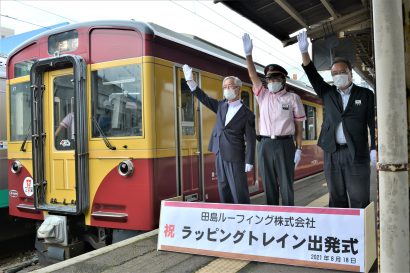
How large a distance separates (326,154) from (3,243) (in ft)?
20.8

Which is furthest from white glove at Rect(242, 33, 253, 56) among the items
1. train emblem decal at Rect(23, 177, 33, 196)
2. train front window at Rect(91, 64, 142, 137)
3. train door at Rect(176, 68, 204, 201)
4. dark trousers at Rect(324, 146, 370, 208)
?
train emblem decal at Rect(23, 177, 33, 196)

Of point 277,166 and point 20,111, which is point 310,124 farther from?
point 20,111

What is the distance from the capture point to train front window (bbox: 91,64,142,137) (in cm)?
488

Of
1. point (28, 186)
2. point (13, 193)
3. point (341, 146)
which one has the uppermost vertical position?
point (341, 146)

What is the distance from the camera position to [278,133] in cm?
431

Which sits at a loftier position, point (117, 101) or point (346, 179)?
point (117, 101)

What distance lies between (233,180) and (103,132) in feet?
5.68

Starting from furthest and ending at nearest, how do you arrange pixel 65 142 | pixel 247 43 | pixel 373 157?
1. pixel 65 142
2. pixel 247 43
3. pixel 373 157

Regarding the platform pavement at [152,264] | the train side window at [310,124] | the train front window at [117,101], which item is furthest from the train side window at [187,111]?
the train side window at [310,124]

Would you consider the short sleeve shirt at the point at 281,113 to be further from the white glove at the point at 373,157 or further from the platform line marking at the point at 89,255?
the platform line marking at the point at 89,255

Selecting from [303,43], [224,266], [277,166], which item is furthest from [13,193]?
[303,43]

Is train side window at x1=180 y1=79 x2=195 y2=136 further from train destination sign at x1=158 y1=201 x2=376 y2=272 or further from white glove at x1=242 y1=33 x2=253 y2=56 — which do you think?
train destination sign at x1=158 y1=201 x2=376 y2=272

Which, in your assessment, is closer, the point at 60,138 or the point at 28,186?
the point at 60,138

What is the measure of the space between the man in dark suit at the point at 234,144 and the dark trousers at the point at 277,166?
246 millimetres
